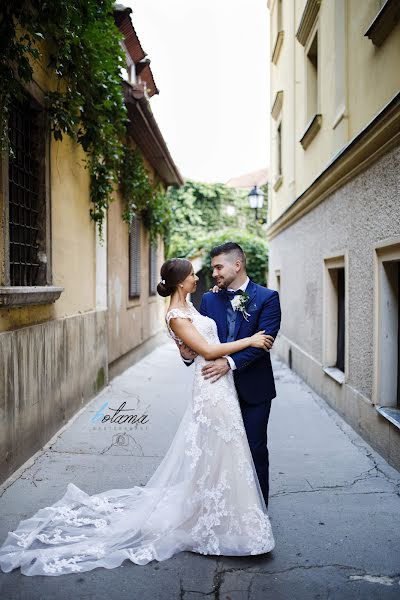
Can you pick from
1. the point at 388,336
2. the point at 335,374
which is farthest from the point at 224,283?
the point at 335,374

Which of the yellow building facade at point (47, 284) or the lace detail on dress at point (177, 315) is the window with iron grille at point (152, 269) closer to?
the yellow building facade at point (47, 284)

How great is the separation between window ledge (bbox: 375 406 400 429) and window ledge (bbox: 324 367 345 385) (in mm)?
1522

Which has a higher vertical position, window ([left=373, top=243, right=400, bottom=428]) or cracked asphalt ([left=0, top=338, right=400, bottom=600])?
window ([left=373, top=243, right=400, bottom=428])

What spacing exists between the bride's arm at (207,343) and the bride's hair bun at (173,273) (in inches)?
10.3

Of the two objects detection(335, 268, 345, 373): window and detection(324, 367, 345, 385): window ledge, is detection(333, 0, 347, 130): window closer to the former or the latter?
detection(335, 268, 345, 373): window

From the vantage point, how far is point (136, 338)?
1206cm

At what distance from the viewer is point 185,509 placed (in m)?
3.50

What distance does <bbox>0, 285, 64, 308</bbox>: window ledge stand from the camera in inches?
172

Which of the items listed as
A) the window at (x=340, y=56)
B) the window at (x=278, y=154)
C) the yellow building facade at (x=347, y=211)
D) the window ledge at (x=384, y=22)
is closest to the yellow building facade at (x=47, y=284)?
the yellow building facade at (x=347, y=211)

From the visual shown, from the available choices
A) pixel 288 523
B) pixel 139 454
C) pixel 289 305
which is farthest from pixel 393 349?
pixel 289 305

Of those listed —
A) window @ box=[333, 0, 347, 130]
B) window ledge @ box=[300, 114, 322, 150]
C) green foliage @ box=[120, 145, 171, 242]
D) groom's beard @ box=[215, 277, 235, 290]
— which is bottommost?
groom's beard @ box=[215, 277, 235, 290]

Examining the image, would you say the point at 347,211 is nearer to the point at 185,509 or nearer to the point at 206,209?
the point at 185,509

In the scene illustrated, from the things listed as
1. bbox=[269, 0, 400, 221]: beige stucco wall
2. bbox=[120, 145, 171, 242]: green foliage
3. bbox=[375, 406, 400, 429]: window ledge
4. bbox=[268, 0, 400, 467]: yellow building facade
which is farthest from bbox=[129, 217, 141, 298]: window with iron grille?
bbox=[375, 406, 400, 429]: window ledge

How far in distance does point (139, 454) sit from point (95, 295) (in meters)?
3.24
